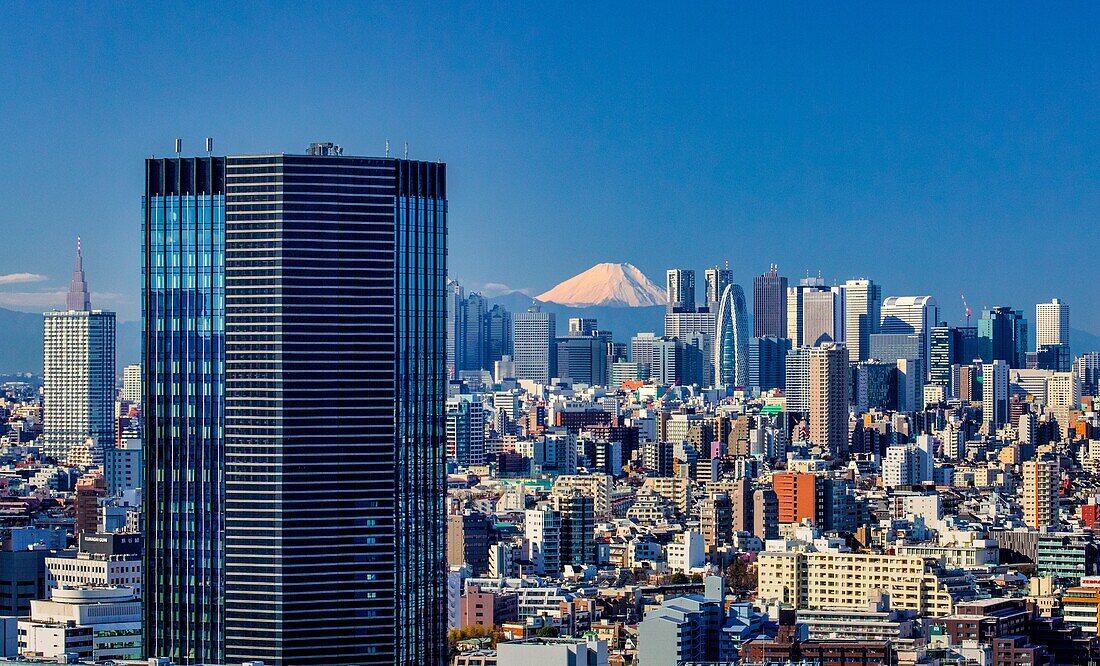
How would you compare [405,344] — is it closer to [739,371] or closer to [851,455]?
[851,455]

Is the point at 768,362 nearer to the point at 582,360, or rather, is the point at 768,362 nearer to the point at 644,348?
the point at 644,348

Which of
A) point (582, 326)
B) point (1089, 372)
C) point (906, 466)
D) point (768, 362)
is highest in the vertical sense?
point (582, 326)

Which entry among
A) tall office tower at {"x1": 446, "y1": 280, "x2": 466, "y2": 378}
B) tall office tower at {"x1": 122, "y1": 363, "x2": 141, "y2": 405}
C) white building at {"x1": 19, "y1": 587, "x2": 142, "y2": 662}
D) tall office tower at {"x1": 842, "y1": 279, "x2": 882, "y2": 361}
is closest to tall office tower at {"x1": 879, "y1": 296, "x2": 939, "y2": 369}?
tall office tower at {"x1": 842, "y1": 279, "x2": 882, "y2": 361}

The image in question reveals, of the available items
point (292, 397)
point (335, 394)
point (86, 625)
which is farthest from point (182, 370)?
point (86, 625)

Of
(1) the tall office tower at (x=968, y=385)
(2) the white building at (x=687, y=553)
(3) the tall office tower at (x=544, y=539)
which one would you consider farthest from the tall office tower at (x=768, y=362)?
(2) the white building at (x=687, y=553)

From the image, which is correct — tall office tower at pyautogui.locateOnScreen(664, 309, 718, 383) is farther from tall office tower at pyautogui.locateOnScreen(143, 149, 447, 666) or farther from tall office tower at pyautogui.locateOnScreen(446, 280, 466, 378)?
tall office tower at pyautogui.locateOnScreen(143, 149, 447, 666)

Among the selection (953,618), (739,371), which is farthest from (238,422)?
(739,371)

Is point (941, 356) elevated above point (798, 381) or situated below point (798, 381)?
above
